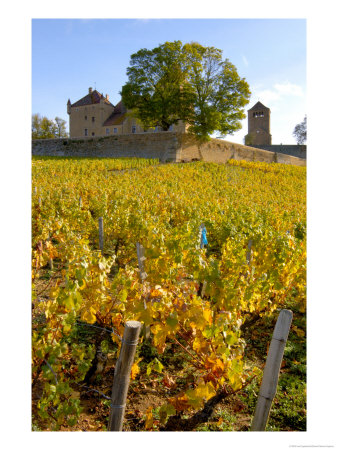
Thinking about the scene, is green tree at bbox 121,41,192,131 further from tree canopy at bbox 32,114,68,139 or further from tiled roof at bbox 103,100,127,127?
tree canopy at bbox 32,114,68,139

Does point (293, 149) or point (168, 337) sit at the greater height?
point (293, 149)

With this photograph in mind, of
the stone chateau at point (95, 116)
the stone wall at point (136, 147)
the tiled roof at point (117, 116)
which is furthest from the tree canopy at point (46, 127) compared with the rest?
the stone wall at point (136, 147)

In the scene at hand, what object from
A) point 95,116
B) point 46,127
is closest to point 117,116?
point 95,116

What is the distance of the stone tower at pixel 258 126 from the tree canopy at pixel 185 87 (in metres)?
22.7

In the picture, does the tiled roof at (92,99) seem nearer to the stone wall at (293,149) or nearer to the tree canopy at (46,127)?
the tree canopy at (46,127)

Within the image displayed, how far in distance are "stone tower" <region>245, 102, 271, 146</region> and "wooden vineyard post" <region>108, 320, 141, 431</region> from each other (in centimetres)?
4384

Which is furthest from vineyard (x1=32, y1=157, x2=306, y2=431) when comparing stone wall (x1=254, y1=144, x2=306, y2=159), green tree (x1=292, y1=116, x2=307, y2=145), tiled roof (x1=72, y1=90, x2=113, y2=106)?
green tree (x1=292, y1=116, x2=307, y2=145)

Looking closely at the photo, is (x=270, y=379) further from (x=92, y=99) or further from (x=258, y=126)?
(x=258, y=126)

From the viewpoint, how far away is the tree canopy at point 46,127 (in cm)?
3258

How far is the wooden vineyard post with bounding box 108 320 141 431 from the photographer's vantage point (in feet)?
5.42

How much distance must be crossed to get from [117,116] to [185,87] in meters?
14.0

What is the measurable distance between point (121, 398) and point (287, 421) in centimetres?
138

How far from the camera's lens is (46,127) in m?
34.1
